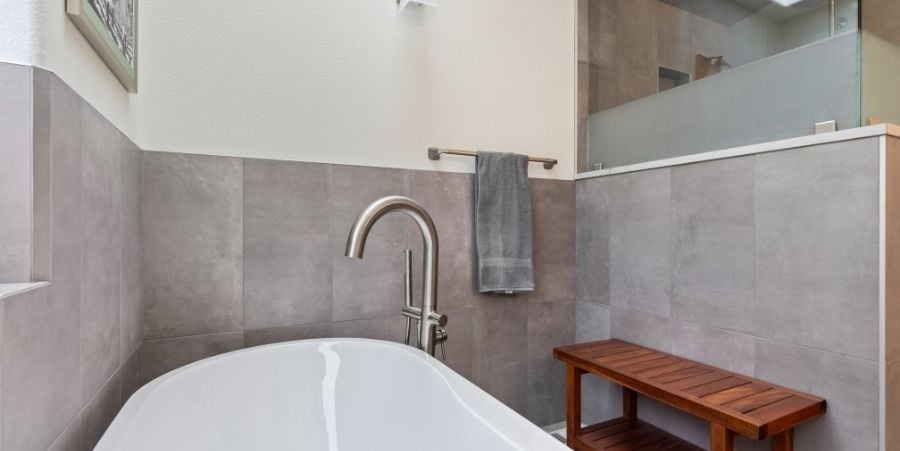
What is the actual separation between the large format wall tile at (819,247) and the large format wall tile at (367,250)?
1.26 meters

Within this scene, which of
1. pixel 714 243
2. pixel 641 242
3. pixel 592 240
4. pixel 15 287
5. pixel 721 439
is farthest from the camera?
pixel 592 240

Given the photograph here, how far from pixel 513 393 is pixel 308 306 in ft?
3.37

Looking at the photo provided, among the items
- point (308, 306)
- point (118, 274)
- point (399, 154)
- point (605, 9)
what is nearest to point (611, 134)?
point (605, 9)

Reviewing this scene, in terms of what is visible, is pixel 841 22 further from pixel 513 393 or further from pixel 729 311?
pixel 513 393

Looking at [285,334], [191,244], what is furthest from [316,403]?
[191,244]

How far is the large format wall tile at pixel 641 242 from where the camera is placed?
5.48 ft

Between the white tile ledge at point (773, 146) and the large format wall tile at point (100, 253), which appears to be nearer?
the large format wall tile at point (100, 253)

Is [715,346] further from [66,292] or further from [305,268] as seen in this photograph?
[66,292]

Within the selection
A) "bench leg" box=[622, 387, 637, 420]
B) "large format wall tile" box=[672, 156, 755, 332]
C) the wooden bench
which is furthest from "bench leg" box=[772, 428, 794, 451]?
"bench leg" box=[622, 387, 637, 420]

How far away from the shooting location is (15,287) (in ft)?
1.91

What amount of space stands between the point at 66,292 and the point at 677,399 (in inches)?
59.8

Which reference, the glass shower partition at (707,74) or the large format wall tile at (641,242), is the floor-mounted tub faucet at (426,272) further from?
the glass shower partition at (707,74)

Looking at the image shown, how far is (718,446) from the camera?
115 centimetres

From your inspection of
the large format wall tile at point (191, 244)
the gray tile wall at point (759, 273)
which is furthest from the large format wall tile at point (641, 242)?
the large format wall tile at point (191, 244)
